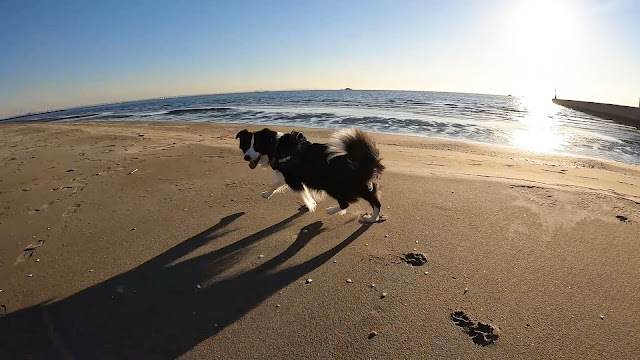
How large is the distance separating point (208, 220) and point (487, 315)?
Result: 3.02 m

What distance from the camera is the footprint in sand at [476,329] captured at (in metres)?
2.15

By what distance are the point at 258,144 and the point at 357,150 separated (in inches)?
71.0

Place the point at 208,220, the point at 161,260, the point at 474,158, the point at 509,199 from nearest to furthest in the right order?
1. the point at 161,260
2. the point at 208,220
3. the point at 509,199
4. the point at 474,158

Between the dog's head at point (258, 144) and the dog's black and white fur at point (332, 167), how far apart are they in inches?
0.6

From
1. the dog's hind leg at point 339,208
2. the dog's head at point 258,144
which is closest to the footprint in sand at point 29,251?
the dog's head at point 258,144

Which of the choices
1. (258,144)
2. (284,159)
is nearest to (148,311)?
(284,159)

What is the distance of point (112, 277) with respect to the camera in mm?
2914

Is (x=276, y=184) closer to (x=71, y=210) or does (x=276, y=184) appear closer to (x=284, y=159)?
(x=284, y=159)

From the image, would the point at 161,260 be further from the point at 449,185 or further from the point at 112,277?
the point at 449,185

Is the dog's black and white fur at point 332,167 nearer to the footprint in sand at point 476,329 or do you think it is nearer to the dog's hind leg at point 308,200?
the dog's hind leg at point 308,200

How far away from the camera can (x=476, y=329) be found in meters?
2.24

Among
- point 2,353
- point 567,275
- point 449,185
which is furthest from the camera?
point 449,185

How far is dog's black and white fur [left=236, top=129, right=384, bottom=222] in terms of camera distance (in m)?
3.92

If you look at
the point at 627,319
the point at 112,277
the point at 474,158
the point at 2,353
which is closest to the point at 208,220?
the point at 112,277
